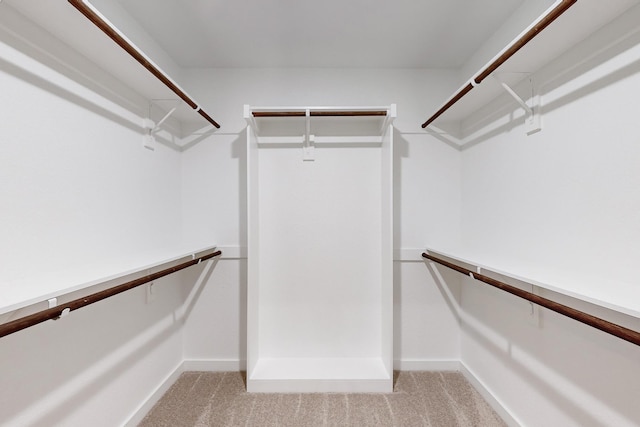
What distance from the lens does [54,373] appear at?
1156mm

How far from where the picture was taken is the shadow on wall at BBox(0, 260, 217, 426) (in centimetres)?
103

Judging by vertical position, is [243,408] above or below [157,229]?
below

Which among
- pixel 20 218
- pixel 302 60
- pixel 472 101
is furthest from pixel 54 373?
pixel 472 101

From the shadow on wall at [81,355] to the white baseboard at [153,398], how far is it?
35 millimetres

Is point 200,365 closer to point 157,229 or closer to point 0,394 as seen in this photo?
point 157,229

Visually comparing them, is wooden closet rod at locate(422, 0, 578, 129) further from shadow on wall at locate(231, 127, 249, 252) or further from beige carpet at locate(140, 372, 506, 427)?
beige carpet at locate(140, 372, 506, 427)

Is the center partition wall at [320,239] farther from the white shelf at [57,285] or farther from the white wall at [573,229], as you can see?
the white shelf at [57,285]

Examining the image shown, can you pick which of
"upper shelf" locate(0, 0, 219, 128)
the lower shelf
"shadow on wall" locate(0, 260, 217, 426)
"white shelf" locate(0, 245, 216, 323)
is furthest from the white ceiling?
the lower shelf

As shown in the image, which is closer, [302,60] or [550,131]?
[550,131]

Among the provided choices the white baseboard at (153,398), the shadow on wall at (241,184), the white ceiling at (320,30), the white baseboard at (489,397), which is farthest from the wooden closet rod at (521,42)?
the white baseboard at (153,398)

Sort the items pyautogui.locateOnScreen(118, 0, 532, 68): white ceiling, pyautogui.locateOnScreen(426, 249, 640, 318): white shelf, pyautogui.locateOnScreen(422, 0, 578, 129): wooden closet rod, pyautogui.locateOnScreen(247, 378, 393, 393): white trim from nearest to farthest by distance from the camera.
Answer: pyautogui.locateOnScreen(426, 249, 640, 318): white shelf < pyautogui.locateOnScreen(422, 0, 578, 129): wooden closet rod < pyautogui.locateOnScreen(118, 0, 532, 68): white ceiling < pyautogui.locateOnScreen(247, 378, 393, 393): white trim

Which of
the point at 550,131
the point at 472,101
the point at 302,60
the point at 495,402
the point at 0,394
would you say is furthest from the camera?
the point at 302,60

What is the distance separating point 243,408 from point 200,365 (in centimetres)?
63

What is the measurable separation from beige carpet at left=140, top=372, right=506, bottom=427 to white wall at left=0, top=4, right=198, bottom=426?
0.85 feet
